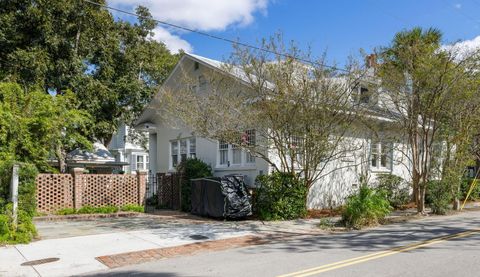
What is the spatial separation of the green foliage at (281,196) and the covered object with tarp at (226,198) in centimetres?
59

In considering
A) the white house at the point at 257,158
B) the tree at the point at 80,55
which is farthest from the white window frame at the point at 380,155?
the tree at the point at 80,55

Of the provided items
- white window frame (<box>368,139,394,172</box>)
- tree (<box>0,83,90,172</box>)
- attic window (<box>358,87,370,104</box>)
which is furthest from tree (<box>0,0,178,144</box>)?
white window frame (<box>368,139,394,172</box>)

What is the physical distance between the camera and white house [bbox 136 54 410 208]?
1664 cm

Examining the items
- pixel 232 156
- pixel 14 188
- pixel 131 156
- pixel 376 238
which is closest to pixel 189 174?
pixel 232 156

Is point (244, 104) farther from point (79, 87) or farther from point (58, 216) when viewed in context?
point (79, 87)

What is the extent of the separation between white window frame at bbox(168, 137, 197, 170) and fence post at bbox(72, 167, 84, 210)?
5617mm

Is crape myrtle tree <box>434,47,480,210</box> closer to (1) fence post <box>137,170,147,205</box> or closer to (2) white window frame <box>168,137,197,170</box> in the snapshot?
(2) white window frame <box>168,137,197,170</box>

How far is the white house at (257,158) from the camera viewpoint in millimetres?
16641

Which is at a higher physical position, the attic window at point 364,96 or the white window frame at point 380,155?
the attic window at point 364,96

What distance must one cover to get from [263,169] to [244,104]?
11.2 feet

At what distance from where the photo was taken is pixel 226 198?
46.6 ft

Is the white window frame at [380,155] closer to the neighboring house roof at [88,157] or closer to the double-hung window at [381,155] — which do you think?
the double-hung window at [381,155]

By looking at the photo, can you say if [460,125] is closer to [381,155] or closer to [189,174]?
[381,155]

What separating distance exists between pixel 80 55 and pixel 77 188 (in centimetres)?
862
